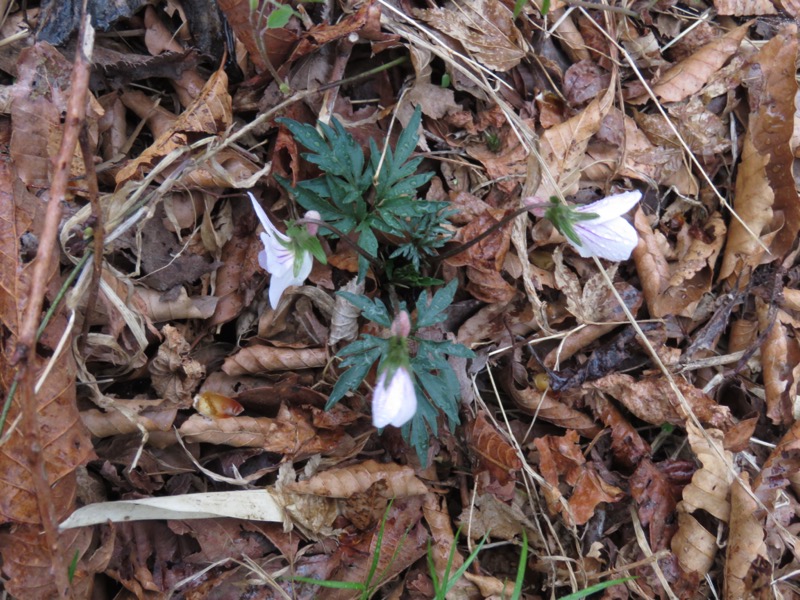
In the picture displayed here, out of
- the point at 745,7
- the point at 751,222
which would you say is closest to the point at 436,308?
→ the point at 751,222

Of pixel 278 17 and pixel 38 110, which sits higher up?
pixel 278 17

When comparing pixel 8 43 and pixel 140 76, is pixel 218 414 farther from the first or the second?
pixel 8 43

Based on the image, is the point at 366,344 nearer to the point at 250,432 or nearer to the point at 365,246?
the point at 365,246

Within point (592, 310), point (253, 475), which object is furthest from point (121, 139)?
point (592, 310)

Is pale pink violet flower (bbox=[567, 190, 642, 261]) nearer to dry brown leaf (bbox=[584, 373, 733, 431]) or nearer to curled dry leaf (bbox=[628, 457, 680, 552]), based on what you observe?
dry brown leaf (bbox=[584, 373, 733, 431])

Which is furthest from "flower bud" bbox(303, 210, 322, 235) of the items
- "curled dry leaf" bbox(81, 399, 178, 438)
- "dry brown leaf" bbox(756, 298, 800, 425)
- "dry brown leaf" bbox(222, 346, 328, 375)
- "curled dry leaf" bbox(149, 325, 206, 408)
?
"dry brown leaf" bbox(756, 298, 800, 425)

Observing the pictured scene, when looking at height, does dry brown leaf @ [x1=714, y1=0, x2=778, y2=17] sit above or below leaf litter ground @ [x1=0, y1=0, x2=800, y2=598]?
above

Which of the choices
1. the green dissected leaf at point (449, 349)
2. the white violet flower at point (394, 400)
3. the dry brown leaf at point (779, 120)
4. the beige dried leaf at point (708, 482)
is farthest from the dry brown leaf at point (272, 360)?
the dry brown leaf at point (779, 120)
